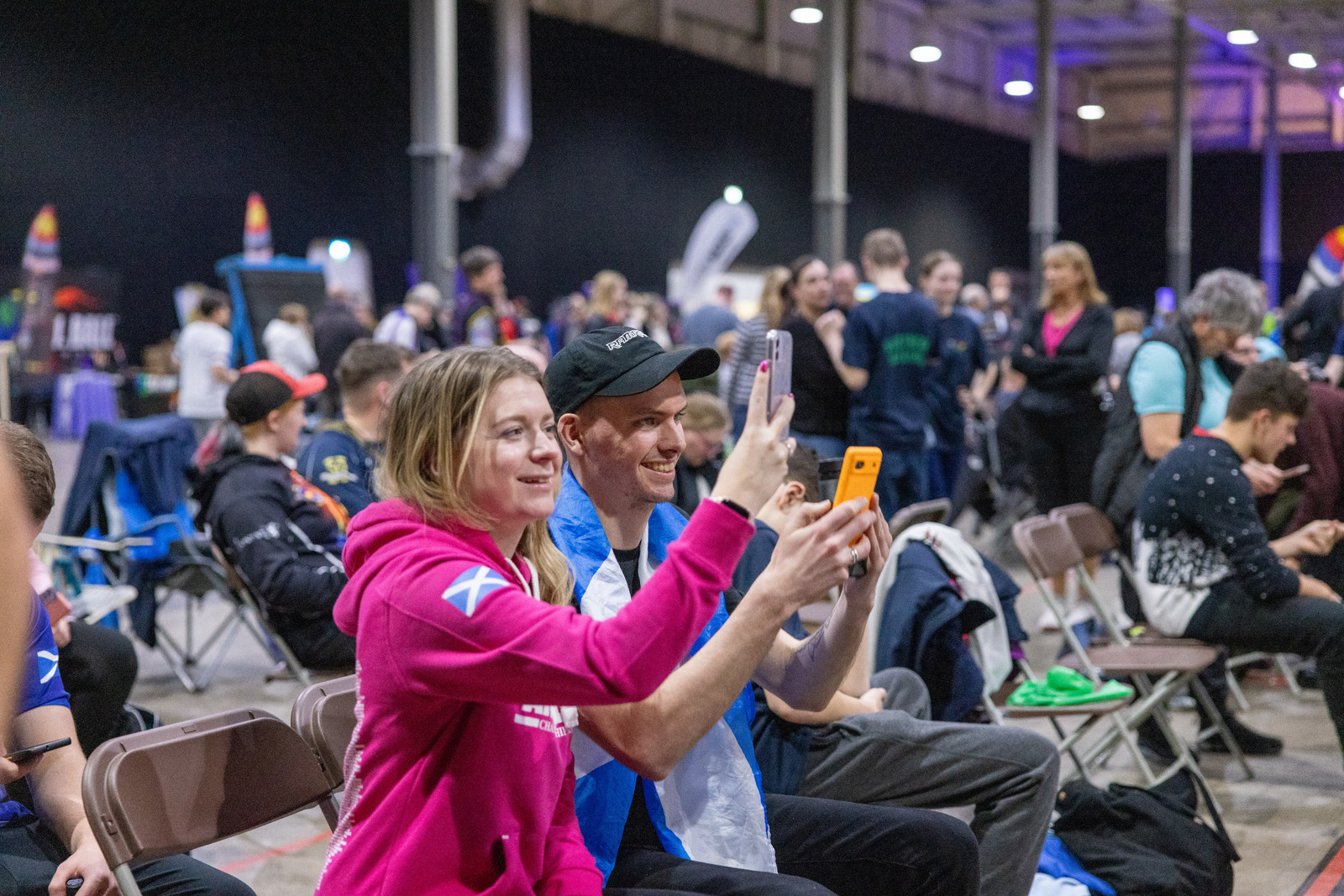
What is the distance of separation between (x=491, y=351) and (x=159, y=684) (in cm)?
397

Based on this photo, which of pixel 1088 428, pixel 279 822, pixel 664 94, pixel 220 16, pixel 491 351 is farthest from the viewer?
pixel 664 94

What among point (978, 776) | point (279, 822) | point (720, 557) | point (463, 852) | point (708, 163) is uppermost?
point (708, 163)

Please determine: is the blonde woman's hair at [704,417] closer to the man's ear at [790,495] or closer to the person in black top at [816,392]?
the person in black top at [816,392]

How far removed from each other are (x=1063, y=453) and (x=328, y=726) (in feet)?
13.5

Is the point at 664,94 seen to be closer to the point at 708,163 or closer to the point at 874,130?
the point at 708,163

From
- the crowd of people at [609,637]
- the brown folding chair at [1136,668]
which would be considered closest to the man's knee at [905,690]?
the crowd of people at [609,637]

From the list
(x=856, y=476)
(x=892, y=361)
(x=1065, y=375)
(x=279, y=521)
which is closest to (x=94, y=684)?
(x=279, y=521)

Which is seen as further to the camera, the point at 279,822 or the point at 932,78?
the point at 932,78

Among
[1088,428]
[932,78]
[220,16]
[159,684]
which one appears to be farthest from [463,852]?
[932,78]

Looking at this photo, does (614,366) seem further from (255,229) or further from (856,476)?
(255,229)

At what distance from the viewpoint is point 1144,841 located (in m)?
2.82

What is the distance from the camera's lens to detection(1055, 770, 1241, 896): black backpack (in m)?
2.71

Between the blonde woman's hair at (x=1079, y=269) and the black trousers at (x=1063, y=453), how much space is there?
1.56 feet

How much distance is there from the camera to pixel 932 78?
20.3 meters
